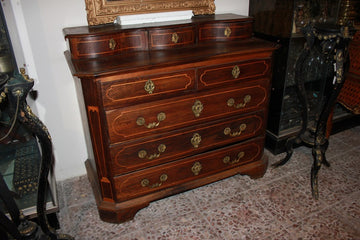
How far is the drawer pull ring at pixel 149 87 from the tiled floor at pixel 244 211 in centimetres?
104

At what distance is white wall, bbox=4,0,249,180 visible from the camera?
211cm

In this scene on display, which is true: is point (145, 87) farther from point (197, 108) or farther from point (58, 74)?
point (58, 74)

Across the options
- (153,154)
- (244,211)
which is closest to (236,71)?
(153,154)

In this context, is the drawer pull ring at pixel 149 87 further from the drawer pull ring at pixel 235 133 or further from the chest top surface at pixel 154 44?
the drawer pull ring at pixel 235 133

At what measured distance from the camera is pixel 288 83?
277 cm

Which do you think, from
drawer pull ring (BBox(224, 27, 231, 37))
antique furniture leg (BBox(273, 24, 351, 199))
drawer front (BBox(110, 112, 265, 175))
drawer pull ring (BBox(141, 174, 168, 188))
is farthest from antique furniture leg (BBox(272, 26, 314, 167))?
drawer pull ring (BBox(141, 174, 168, 188))

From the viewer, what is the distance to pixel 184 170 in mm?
2273

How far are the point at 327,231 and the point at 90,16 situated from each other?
2351mm

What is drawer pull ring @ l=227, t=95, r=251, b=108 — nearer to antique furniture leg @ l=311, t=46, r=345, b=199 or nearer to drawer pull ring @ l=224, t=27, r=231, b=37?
drawer pull ring @ l=224, t=27, r=231, b=37

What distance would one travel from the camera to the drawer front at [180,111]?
1.89 metres

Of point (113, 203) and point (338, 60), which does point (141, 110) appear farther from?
point (338, 60)

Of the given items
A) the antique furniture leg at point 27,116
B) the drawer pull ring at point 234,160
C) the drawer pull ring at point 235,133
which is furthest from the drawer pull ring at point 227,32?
the antique furniture leg at point 27,116

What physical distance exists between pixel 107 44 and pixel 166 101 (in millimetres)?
546

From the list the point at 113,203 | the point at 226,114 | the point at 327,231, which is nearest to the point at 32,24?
the point at 113,203
